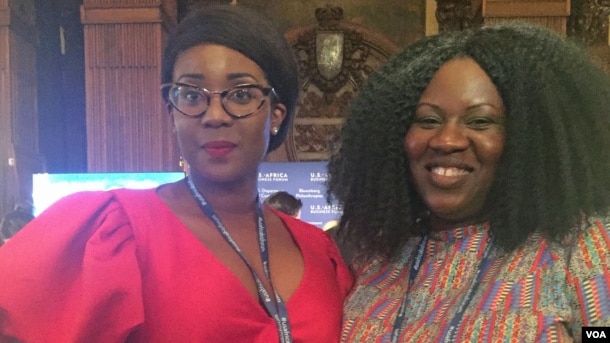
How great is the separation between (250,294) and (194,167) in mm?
297

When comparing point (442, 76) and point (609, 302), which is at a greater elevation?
point (442, 76)

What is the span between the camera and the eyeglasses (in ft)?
3.96

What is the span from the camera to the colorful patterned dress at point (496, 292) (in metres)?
1.00

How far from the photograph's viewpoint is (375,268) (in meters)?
1.36

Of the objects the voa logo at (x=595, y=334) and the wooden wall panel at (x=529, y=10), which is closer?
the voa logo at (x=595, y=334)

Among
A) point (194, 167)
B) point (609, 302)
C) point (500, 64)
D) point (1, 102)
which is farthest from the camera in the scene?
point (1, 102)

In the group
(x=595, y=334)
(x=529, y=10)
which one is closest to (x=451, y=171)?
(x=595, y=334)

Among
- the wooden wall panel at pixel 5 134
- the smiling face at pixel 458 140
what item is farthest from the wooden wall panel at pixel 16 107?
the smiling face at pixel 458 140

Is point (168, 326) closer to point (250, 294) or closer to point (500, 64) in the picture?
point (250, 294)

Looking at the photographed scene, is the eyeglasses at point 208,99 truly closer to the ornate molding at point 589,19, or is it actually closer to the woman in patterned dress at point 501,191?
the woman in patterned dress at point 501,191

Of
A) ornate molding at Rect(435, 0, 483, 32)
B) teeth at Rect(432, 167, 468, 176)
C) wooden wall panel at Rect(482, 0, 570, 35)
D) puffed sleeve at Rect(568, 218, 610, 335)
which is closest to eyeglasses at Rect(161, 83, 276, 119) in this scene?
teeth at Rect(432, 167, 468, 176)

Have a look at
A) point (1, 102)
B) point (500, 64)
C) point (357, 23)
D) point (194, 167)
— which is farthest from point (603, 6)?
point (1, 102)

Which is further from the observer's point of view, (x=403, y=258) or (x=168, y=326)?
(x=403, y=258)

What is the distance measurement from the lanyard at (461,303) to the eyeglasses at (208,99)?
0.46 m
